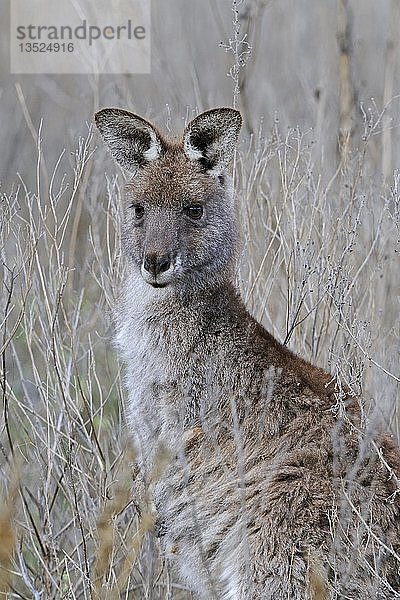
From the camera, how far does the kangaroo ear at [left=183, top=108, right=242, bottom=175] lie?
13.3ft

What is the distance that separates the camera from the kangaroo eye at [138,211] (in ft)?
13.6

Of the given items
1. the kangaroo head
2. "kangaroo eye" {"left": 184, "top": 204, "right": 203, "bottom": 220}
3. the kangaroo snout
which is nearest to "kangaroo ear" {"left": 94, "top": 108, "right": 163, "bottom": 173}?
the kangaroo head

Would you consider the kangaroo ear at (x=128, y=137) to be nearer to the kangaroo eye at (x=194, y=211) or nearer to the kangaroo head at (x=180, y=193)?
the kangaroo head at (x=180, y=193)

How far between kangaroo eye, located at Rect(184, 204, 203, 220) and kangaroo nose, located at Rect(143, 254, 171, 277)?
0.27m

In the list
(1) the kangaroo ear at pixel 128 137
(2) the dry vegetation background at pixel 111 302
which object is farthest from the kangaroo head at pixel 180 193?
(2) the dry vegetation background at pixel 111 302

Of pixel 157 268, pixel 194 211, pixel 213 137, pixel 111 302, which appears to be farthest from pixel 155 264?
pixel 111 302

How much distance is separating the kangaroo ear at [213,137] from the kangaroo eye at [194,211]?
0.64 ft

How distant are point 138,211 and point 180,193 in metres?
0.19

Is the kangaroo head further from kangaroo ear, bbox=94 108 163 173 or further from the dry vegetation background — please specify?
the dry vegetation background

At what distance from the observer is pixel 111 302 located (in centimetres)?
470

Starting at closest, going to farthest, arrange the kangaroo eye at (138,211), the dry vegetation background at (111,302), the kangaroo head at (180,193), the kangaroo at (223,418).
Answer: the kangaroo at (223,418) < the dry vegetation background at (111,302) < the kangaroo head at (180,193) < the kangaroo eye at (138,211)

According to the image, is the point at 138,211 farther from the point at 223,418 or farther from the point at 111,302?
the point at 223,418

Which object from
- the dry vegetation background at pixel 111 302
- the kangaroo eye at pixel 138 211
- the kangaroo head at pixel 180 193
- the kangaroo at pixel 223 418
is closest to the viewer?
the kangaroo at pixel 223 418

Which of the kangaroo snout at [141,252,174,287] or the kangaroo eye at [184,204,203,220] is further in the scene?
the kangaroo eye at [184,204,203,220]
